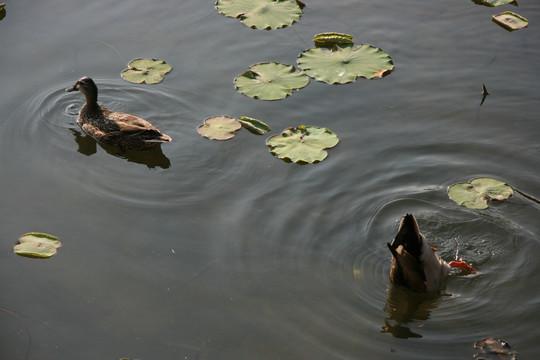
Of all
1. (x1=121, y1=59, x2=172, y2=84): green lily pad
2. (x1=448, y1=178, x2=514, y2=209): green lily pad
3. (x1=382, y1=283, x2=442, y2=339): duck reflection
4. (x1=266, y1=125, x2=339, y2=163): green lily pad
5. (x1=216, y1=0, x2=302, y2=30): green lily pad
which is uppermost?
(x1=216, y1=0, x2=302, y2=30): green lily pad

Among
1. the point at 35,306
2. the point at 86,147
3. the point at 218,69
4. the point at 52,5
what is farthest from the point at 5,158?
the point at 52,5

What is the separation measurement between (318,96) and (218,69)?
1393 millimetres

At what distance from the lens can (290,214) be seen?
5.93 meters

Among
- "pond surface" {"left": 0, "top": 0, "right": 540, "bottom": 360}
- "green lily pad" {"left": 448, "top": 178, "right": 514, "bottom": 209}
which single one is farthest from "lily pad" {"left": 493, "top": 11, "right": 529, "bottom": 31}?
"green lily pad" {"left": 448, "top": 178, "right": 514, "bottom": 209}

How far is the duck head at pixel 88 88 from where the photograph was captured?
7113 millimetres

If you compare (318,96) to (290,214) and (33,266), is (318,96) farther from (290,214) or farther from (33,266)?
(33,266)

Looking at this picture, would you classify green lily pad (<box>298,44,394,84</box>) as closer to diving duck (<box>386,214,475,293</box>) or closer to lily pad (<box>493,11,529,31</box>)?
lily pad (<box>493,11,529,31</box>)

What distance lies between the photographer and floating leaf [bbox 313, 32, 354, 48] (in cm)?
810

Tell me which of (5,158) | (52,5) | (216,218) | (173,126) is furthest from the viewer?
(52,5)

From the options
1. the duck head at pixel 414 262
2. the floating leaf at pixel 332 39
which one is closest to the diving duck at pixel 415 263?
the duck head at pixel 414 262

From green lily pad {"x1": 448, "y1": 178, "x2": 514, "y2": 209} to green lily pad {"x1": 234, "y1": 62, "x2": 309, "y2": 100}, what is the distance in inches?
92.6

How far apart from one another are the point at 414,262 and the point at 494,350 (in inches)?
34.5

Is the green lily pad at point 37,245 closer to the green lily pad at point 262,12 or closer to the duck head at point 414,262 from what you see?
the duck head at point 414,262

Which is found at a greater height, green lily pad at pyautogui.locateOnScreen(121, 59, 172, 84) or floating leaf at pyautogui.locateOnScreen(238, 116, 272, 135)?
green lily pad at pyautogui.locateOnScreen(121, 59, 172, 84)
